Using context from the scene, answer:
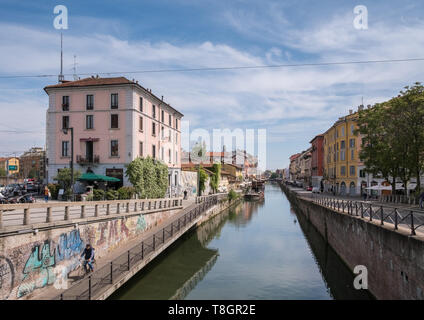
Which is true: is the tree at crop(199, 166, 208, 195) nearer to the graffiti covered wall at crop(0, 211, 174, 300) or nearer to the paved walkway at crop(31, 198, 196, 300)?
the paved walkway at crop(31, 198, 196, 300)

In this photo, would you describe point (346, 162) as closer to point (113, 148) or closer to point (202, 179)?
point (202, 179)

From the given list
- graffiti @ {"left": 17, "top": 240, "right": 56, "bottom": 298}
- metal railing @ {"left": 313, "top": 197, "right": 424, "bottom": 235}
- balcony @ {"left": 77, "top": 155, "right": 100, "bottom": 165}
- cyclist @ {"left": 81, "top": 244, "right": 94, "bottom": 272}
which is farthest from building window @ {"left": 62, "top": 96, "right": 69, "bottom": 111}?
metal railing @ {"left": 313, "top": 197, "right": 424, "bottom": 235}

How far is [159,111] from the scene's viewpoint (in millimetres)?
41906

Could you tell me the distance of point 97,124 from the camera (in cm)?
3544

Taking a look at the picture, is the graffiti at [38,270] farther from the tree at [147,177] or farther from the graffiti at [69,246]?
the tree at [147,177]

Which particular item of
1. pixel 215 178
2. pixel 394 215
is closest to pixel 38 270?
pixel 394 215

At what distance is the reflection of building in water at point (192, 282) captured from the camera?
1635cm

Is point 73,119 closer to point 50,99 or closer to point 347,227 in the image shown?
point 50,99

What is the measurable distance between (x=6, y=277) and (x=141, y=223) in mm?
12115

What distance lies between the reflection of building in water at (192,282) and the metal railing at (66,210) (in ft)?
18.5

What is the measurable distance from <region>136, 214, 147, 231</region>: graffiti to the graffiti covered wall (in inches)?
152

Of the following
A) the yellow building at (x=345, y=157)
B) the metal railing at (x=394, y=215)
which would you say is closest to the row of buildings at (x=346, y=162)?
the yellow building at (x=345, y=157)
